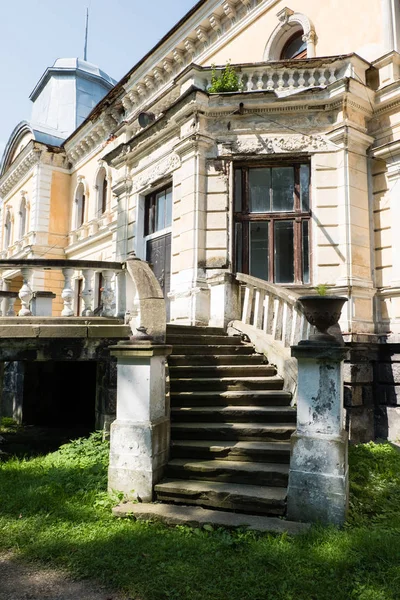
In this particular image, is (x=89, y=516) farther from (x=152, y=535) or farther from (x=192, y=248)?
(x=192, y=248)

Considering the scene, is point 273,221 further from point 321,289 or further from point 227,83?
point 227,83

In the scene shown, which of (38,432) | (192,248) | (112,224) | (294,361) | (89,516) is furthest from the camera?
(112,224)

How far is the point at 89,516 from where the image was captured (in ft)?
13.9

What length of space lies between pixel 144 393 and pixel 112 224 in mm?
11929

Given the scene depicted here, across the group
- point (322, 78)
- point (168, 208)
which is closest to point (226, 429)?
point (168, 208)

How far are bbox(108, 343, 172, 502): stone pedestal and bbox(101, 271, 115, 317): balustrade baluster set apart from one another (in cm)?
213

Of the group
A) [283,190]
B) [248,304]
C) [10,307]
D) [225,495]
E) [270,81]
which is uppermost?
[270,81]

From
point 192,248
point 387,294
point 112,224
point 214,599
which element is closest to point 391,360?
point 387,294

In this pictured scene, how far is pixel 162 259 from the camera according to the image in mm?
10852

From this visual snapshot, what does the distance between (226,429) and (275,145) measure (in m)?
6.05

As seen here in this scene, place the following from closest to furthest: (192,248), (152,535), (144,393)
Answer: (152,535) → (144,393) → (192,248)

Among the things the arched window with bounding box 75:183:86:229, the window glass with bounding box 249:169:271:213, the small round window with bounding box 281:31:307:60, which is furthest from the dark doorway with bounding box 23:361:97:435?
the arched window with bounding box 75:183:86:229

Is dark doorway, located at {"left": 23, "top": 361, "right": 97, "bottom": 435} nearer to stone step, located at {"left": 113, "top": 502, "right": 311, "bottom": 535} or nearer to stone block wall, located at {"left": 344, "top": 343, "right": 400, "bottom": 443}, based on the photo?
stone step, located at {"left": 113, "top": 502, "right": 311, "bottom": 535}

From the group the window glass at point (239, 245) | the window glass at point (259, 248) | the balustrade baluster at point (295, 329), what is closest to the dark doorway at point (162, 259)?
the window glass at point (239, 245)
